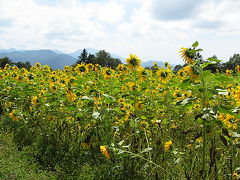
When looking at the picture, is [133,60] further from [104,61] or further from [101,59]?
[104,61]

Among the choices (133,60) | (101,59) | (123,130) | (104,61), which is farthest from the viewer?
(104,61)

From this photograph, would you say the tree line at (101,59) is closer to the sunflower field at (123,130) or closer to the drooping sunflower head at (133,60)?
the sunflower field at (123,130)

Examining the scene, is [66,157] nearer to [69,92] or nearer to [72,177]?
[72,177]

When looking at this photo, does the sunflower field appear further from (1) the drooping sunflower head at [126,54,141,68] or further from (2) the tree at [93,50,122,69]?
(2) the tree at [93,50,122,69]

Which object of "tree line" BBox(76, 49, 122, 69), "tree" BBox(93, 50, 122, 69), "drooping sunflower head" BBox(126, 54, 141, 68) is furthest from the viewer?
"tree" BBox(93, 50, 122, 69)

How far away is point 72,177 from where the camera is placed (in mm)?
2910

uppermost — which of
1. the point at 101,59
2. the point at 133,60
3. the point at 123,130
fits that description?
the point at 133,60

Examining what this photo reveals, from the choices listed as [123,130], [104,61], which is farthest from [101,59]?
[123,130]

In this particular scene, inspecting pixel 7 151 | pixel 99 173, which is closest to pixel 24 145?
pixel 7 151

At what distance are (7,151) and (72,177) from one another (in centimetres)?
130

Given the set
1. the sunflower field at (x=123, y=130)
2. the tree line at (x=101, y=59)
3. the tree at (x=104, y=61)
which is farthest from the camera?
the tree at (x=104, y=61)

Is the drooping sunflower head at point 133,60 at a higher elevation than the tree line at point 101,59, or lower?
higher

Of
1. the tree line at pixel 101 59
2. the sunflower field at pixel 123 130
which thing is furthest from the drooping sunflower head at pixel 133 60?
the tree line at pixel 101 59

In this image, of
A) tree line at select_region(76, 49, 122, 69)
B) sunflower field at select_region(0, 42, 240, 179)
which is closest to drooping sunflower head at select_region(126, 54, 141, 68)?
sunflower field at select_region(0, 42, 240, 179)
